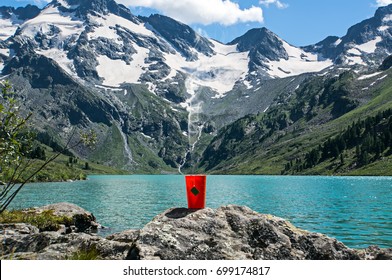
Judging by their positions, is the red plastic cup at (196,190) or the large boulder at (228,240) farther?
the red plastic cup at (196,190)

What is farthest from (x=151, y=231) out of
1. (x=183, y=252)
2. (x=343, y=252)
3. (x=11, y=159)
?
(x=343, y=252)

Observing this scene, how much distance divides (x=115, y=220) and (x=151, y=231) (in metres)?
45.7

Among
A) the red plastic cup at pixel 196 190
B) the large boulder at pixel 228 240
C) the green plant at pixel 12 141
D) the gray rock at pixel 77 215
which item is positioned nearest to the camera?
the green plant at pixel 12 141

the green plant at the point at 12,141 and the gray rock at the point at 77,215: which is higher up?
the green plant at the point at 12,141

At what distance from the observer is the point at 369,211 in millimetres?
57625

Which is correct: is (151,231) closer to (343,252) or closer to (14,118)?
(14,118)

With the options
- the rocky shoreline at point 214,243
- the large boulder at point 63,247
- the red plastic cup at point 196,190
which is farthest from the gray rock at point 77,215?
the red plastic cup at point 196,190

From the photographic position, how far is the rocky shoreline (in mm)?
12109

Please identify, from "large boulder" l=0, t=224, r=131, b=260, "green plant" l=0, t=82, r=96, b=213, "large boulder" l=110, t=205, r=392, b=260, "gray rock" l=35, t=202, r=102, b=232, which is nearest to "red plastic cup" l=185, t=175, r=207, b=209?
"large boulder" l=110, t=205, r=392, b=260

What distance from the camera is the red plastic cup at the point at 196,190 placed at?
42.1 ft

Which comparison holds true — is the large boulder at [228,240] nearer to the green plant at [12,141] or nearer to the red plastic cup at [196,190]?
the red plastic cup at [196,190]

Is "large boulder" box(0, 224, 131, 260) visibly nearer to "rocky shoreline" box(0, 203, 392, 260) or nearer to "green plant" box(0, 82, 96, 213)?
"rocky shoreline" box(0, 203, 392, 260)

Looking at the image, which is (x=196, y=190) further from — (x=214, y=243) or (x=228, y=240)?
(x=228, y=240)

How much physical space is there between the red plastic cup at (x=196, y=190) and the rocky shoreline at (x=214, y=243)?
322mm
